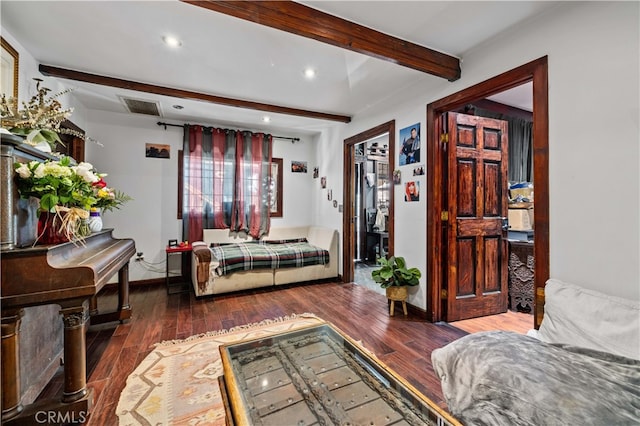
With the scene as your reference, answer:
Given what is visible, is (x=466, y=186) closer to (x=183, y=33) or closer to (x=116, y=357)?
(x=183, y=33)

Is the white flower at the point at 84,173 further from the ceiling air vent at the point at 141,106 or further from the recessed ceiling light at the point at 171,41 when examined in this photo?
the ceiling air vent at the point at 141,106

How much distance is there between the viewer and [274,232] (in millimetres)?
4773

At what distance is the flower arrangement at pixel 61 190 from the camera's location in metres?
1.39

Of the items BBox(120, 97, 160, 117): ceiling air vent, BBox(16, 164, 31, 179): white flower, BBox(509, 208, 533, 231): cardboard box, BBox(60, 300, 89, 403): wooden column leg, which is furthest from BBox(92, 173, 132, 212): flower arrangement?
BBox(509, 208, 533, 231): cardboard box

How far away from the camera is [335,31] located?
1904 millimetres

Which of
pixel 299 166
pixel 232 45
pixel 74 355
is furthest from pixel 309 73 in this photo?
pixel 74 355

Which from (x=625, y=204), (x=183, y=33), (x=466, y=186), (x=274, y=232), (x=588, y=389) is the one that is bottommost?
(x=588, y=389)

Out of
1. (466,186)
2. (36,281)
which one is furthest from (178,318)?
(466,186)

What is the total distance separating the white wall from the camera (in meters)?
1.49

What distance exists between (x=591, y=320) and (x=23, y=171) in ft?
10.0

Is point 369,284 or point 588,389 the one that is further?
point 369,284

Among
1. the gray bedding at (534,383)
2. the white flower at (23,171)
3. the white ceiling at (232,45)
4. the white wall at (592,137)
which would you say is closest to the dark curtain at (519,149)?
the white ceiling at (232,45)

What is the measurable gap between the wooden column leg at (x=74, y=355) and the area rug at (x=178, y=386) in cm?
26

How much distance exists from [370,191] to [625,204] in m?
4.64
